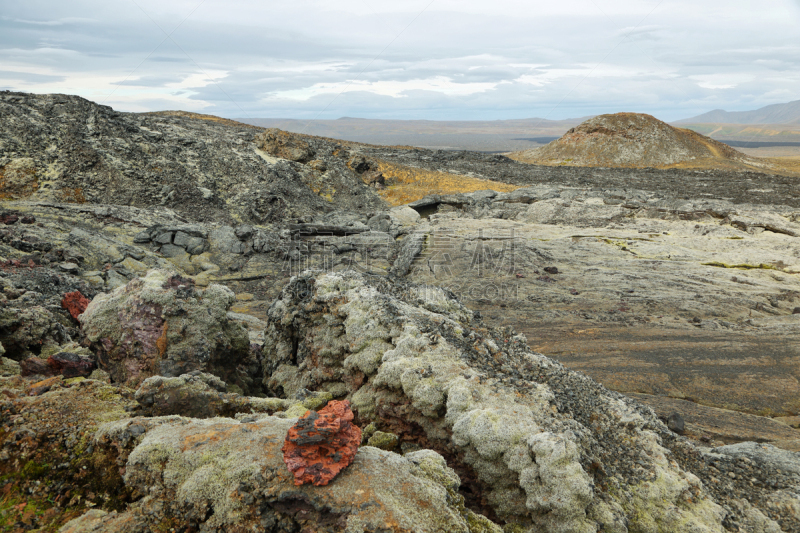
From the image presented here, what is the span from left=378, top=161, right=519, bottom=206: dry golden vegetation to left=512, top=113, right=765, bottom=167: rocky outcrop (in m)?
27.3

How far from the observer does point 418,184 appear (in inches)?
1233

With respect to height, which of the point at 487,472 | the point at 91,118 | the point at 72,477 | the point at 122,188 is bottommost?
the point at 487,472

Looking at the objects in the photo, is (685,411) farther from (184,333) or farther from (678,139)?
(678,139)

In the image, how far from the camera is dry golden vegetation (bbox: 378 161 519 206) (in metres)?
29.7

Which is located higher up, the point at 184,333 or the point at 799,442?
the point at 184,333

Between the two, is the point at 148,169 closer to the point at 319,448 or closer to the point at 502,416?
the point at 319,448

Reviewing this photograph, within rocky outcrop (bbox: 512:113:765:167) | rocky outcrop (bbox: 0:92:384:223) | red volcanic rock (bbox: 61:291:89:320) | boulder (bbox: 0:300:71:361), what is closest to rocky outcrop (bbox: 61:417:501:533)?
boulder (bbox: 0:300:71:361)

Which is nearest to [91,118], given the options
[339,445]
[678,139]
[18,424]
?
[18,424]

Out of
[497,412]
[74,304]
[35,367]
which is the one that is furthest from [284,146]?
[497,412]

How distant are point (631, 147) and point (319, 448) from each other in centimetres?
6059

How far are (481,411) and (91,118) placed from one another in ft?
96.5

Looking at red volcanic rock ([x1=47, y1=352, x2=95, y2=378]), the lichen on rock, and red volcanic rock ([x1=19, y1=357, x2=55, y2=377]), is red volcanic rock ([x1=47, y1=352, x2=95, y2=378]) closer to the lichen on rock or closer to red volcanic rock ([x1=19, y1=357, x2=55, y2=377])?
red volcanic rock ([x1=19, y1=357, x2=55, y2=377])

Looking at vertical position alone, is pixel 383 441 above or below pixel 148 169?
below

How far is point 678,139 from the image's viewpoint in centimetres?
5484
